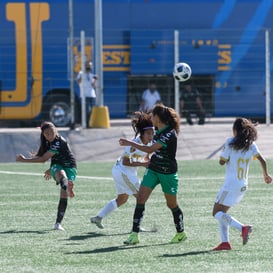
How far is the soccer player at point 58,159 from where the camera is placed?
1238 cm

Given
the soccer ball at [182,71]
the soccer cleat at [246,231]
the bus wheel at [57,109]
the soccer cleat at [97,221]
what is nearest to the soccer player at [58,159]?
the soccer cleat at [97,221]

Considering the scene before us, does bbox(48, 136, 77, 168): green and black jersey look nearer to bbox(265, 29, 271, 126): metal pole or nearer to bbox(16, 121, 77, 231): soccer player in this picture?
bbox(16, 121, 77, 231): soccer player

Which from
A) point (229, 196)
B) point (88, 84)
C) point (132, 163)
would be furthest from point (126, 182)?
point (88, 84)

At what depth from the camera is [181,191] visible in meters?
16.3

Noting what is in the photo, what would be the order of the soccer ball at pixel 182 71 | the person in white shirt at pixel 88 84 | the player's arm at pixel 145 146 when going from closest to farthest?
the player's arm at pixel 145 146
the soccer ball at pixel 182 71
the person in white shirt at pixel 88 84

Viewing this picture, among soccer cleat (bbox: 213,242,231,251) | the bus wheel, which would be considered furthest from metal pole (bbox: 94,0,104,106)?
soccer cleat (bbox: 213,242,231,251)

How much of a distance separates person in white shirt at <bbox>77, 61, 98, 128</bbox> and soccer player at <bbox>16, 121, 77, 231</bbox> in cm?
1247

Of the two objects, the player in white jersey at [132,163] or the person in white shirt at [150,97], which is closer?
the player in white jersey at [132,163]

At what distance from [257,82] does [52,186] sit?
12692 mm

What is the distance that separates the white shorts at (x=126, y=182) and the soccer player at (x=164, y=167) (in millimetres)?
1148

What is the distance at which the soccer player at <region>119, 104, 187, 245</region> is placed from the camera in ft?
35.6

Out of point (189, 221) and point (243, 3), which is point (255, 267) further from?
point (243, 3)

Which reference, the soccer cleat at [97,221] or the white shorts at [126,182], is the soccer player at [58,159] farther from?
the white shorts at [126,182]

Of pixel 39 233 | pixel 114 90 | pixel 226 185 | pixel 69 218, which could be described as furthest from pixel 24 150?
pixel 226 185
